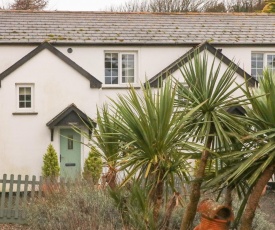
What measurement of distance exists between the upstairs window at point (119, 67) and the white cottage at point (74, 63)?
0.04 meters

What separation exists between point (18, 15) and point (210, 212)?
Result: 20.5 metres

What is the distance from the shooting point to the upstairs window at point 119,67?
25250 millimetres

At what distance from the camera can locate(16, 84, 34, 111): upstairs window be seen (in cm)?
2420

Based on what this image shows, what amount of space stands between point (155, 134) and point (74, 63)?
15.7 m

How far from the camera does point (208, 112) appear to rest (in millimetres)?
8750

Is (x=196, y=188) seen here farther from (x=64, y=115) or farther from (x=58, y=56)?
(x=58, y=56)

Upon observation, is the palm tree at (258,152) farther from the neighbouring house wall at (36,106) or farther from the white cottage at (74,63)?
the neighbouring house wall at (36,106)

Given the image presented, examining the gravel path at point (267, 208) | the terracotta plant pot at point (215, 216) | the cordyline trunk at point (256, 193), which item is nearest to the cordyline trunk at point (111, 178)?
the terracotta plant pot at point (215, 216)

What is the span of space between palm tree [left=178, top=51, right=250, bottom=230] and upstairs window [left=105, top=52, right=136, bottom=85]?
16.3 metres

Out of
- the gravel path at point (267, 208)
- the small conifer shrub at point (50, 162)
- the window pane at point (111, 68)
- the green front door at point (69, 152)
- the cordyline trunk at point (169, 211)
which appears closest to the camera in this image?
the cordyline trunk at point (169, 211)

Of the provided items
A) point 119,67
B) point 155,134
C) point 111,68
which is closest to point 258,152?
point 155,134

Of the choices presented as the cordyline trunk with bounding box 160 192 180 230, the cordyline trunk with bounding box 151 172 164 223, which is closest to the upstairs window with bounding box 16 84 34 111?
the cordyline trunk with bounding box 160 192 180 230

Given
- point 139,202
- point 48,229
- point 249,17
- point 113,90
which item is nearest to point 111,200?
point 48,229

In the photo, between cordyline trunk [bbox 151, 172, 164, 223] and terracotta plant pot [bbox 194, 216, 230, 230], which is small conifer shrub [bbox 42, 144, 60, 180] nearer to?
cordyline trunk [bbox 151, 172, 164, 223]
